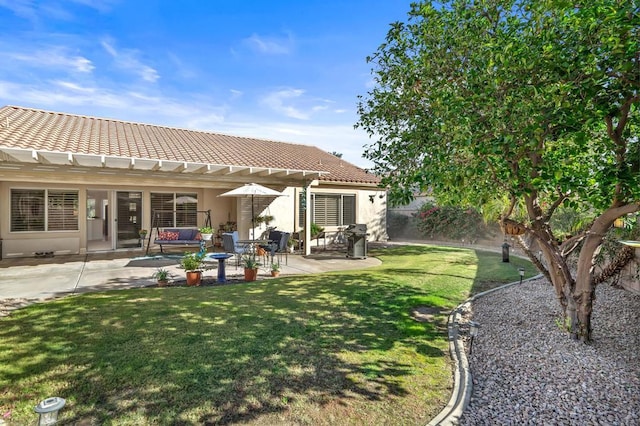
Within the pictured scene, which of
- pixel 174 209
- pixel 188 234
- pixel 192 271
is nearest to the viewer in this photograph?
pixel 192 271

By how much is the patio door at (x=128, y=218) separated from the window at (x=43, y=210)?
4.69ft

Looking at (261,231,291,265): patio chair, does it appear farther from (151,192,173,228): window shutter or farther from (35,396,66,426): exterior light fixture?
(35,396,66,426): exterior light fixture

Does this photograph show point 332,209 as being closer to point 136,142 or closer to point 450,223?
point 450,223

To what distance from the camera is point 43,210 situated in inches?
503

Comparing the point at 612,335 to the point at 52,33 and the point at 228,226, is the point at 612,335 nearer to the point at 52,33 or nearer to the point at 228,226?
the point at 228,226

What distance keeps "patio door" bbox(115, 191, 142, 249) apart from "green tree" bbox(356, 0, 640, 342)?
12047 millimetres

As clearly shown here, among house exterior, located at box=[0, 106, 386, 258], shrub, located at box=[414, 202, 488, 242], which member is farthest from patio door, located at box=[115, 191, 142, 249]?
shrub, located at box=[414, 202, 488, 242]

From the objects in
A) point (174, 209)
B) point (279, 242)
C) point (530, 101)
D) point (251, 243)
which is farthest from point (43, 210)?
point (530, 101)

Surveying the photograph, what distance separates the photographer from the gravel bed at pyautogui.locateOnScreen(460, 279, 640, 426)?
346cm

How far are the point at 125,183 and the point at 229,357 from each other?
9337mm

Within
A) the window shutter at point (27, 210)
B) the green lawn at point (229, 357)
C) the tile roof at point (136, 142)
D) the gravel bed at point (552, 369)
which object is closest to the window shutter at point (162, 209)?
the tile roof at point (136, 142)

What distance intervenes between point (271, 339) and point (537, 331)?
4.23 meters

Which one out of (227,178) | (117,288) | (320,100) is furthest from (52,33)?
(320,100)

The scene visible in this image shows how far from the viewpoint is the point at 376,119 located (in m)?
9.01
